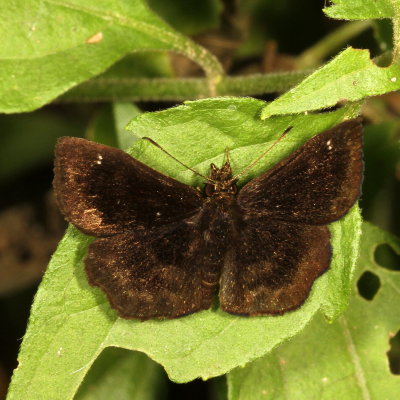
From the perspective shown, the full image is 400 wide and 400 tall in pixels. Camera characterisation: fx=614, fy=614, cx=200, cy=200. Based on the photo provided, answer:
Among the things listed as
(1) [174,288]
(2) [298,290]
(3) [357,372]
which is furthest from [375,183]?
(1) [174,288]

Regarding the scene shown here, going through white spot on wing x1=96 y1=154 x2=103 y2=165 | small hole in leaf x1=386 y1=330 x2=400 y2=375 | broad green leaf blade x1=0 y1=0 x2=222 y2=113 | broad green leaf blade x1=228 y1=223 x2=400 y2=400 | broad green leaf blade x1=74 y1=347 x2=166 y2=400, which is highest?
broad green leaf blade x1=0 y1=0 x2=222 y2=113

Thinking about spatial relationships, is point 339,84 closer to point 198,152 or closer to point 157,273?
point 198,152

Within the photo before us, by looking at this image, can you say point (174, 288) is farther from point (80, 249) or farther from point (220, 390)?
point (220, 390)

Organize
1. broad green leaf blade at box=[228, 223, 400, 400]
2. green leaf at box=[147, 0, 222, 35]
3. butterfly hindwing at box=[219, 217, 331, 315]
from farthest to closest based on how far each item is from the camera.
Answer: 1. green leaf at box=[147, 0, 222, 35]
2. broad green leaf blade at box=[228, 223, 400, 400]
3. butterfly hindwing at box=[219, 217, 331, 315]

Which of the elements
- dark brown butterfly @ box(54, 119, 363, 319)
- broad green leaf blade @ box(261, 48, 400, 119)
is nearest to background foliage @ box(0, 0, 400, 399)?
broad green leaf blade @ box(261, 48, 400, 119)

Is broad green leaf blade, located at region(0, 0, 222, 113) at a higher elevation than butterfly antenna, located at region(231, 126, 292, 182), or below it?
higher

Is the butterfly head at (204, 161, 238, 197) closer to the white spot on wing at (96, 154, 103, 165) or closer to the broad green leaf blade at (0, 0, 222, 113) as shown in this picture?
the white spot on wing at (96, 154, 103, 165)
